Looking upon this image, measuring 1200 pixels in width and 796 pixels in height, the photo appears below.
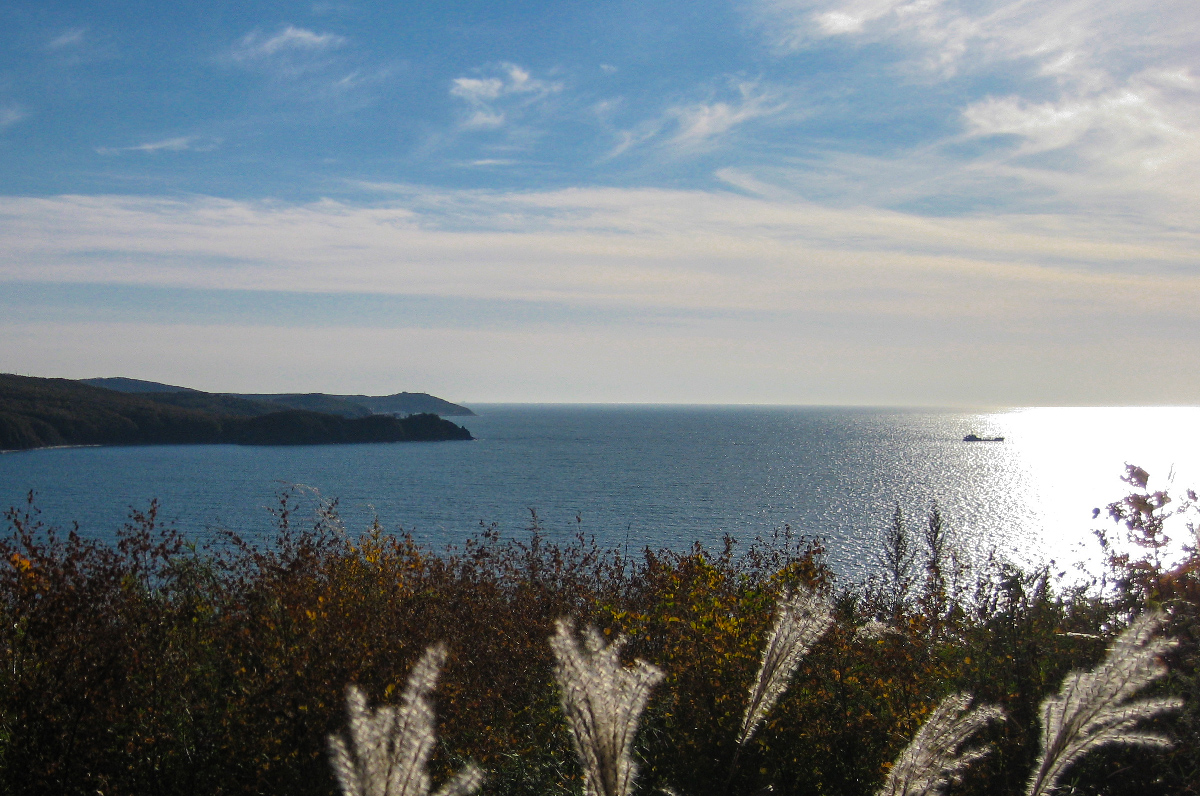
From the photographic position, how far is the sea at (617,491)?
137 feet

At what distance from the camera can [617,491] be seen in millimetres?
60750

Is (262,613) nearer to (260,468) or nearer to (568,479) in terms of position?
(568,479)

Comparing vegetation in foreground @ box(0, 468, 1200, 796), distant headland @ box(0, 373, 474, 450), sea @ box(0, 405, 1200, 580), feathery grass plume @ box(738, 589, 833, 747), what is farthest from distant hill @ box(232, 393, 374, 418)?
feathery grass plume @ box(738, 589, 833, 747)

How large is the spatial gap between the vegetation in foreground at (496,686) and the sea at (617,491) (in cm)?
253

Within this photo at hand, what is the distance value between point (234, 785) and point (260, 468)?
271 ft

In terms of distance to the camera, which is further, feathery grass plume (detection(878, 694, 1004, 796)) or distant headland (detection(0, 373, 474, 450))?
distant headland (detection(0, 373, 474, 450))

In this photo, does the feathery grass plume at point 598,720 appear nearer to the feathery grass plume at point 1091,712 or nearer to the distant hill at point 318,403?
the feathery grass plume at point 1091,712

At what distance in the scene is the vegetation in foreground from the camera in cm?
484

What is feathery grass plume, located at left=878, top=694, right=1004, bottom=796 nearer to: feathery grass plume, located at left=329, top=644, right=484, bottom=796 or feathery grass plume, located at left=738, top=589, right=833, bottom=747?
feathery grass plume, located at left=738, top=589, right=833, bottom=747

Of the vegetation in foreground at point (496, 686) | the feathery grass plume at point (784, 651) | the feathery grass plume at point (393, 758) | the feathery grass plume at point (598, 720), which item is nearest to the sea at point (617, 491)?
the vegetation in foreground at point (496, 686)

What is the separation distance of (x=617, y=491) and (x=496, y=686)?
180 ft

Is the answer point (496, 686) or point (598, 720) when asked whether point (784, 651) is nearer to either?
point (598, 720)

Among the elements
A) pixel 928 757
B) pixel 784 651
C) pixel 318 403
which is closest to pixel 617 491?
pixel 784 651

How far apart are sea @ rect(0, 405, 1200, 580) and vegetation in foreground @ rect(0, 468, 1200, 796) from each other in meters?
2.53
